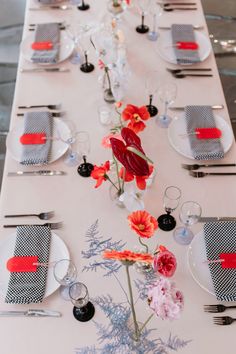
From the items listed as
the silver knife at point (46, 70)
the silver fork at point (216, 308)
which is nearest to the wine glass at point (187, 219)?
the silver fork at point (216, 308)

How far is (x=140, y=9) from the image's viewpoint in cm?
237

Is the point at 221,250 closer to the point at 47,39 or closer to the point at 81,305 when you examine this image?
the point at 81,305

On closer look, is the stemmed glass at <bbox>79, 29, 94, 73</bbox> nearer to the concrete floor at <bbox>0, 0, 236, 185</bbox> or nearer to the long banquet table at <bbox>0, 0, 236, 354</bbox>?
the long banquet table at <bbox>0, 0, 236, 354</bbox>

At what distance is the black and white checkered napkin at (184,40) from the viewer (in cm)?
221

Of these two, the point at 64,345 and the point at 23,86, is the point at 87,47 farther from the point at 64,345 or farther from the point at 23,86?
the point at 64,345

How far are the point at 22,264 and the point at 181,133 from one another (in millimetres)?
953

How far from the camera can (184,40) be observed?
2305mm

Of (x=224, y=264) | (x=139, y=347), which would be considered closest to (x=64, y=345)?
(x=139, y=347)

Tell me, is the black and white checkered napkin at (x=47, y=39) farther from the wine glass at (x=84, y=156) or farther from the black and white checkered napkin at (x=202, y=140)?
the black and white checkered napkin at (x=202, y=140)

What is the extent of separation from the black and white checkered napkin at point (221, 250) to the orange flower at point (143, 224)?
0.40 metres

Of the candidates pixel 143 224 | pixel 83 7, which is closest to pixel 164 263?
pixel 143 224

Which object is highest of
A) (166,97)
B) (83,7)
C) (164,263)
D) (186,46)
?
(83,7)

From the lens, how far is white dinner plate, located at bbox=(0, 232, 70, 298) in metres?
1.50

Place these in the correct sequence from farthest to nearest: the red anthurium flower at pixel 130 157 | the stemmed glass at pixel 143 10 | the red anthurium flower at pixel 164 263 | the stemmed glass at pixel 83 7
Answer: the stemmed glass at pixel 83 7, the stemmed glass at pixel 143 10, the red anthurium flower at pixel 130 157, the red anthurium flower at pixel 164 263
